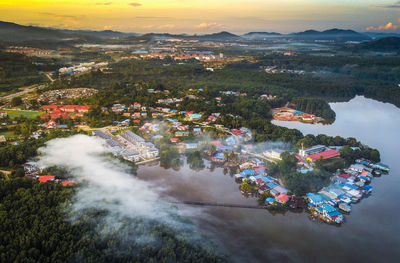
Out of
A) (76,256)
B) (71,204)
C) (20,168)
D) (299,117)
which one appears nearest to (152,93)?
(299,117)

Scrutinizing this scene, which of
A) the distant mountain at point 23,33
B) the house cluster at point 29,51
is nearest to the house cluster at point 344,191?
the house cluster at point 29,51

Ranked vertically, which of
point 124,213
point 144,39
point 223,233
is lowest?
point 223,233

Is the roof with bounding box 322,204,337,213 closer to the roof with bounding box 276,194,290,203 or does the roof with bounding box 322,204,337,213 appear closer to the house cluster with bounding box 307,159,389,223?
the house cluster with bounding box 307,159,389,223

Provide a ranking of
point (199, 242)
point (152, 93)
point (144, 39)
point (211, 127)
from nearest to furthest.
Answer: point (199, 242) < point (211, 127) < point (152, 93) < point (144, 39)

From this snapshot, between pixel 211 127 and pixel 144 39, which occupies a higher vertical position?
pixel 144 39

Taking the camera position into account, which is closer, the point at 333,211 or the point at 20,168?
the point at 333,211

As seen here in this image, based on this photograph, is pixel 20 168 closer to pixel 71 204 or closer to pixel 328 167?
pixel 71 204
